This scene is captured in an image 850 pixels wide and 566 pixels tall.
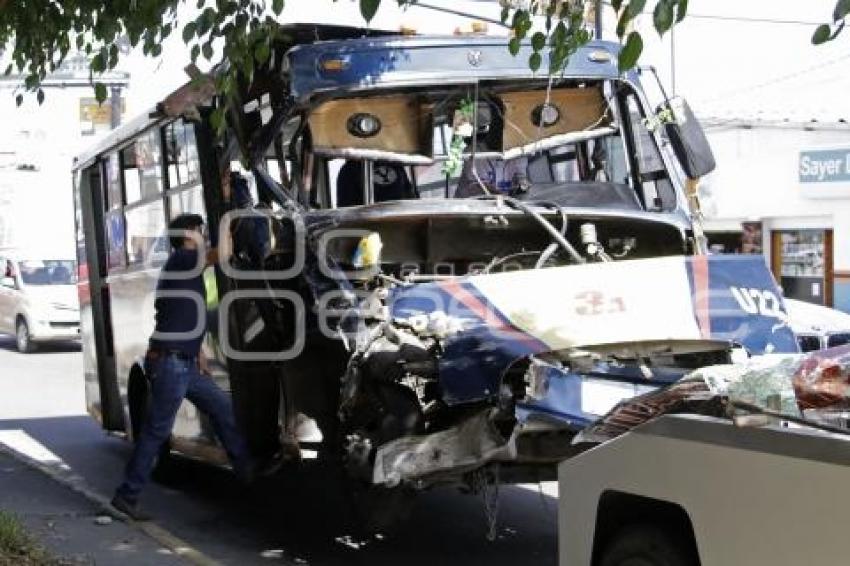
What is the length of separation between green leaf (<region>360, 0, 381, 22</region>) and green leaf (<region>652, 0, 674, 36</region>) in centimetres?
108

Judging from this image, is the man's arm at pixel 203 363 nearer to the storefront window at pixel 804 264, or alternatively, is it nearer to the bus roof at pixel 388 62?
the bus roof at pixel 388 62

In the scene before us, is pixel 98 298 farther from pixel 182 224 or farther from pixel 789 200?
pixel 789 200

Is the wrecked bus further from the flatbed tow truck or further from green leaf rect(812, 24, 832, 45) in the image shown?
green leaf rect(812, 24, 832, 45)

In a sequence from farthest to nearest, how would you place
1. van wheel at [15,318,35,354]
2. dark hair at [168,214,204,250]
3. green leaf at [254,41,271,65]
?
1. van wheel at [15,318,35,354]
2. dark hair at [168,214,204,250]
3. green leaf at [254,41,271,65]

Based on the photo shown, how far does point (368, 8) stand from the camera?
427 centimetres

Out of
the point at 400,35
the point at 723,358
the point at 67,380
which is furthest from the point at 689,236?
the point at 67,380

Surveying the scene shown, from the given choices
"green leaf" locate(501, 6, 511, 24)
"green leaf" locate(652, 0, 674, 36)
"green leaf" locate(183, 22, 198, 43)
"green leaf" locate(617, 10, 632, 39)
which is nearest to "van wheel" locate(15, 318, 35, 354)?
"green leaf" locate(183, 22, 198, 43)

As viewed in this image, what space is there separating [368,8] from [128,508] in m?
4.47

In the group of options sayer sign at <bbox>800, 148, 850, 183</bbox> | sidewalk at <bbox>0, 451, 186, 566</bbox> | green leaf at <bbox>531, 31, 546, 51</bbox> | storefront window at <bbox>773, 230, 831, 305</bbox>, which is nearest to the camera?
green leaf at <bbox>531, 31, 546, 51</bbox>

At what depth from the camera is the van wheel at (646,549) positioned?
150 inches

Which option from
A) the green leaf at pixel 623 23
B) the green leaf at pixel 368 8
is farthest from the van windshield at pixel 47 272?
the green leaf at pixel 623 23

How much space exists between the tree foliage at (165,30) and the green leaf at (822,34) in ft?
2.21

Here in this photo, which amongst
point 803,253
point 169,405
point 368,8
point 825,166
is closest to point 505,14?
point 368,8

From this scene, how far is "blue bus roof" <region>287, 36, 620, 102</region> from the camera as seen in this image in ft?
20.8
